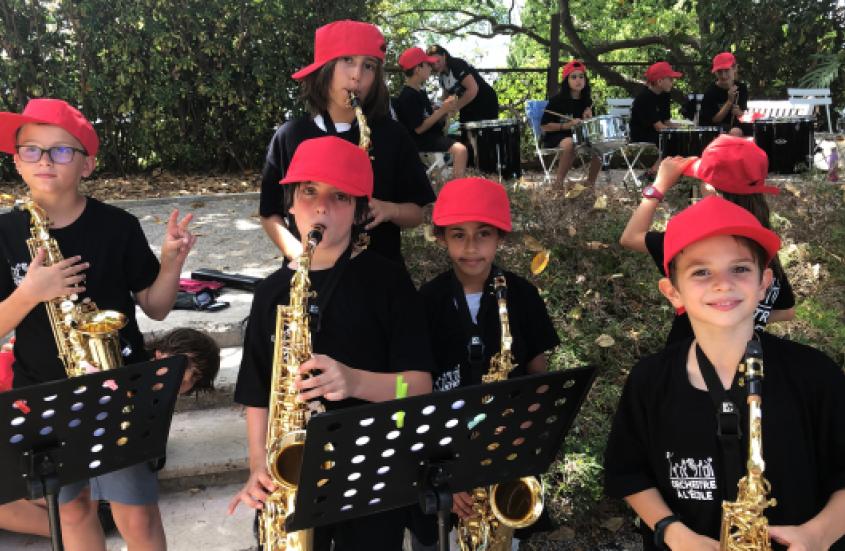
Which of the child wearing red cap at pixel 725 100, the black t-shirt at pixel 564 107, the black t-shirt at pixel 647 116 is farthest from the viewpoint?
the child wearing red cap at pixel 725 100

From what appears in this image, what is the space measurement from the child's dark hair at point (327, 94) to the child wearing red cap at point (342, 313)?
0.67 m

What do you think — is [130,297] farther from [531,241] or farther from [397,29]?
[397,29]

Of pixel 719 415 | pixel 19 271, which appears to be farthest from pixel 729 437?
Result: pixel 19 271

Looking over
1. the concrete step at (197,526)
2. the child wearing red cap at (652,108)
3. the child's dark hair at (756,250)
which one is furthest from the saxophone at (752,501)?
the child wearing red cap at (652,108)

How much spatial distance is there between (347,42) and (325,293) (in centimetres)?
119

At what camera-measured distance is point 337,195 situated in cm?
293

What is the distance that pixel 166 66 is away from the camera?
32.8 feet

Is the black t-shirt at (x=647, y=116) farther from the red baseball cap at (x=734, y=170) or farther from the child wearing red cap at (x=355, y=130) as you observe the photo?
the child wearing red cap at (x=355, y=130)

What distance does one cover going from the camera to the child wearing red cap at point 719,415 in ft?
7.73

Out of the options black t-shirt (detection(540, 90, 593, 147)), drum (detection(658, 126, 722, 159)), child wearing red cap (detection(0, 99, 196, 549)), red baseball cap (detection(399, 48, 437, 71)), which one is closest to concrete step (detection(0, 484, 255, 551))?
child wearing red cap (detection(0, 99, 196, 549))

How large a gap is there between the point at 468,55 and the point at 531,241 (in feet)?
54.2

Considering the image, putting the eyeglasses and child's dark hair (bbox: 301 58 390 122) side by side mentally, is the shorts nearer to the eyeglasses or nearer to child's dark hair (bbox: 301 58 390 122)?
the eyeglasses

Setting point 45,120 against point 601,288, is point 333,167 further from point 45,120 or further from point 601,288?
point 601,288

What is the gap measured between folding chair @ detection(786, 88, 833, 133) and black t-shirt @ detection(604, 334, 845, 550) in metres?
11.7
